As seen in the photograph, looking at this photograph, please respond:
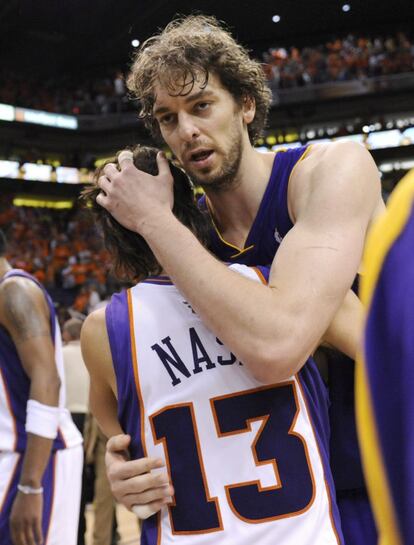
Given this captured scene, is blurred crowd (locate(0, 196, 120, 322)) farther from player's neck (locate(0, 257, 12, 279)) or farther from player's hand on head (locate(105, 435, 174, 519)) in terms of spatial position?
player's hand on head (locate(105, 435, 174, 519))

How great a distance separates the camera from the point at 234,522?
4.61 feet

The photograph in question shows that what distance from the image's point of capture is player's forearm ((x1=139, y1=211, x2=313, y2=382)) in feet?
4.14

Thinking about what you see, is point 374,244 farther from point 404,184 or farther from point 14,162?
point 14,162

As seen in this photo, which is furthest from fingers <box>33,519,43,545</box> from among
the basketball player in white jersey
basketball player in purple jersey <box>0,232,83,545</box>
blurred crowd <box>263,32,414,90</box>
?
blurred crowd <box>263,32,414,90</box>

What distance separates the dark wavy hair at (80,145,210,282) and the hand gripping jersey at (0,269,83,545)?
1.27 metres

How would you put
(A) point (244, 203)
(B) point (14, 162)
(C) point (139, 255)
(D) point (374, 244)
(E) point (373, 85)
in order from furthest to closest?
(B) point (14, 162), (E) point (373, 85), (A) point (244, 203), (C) point (139, 255), (D) point (374, 244)

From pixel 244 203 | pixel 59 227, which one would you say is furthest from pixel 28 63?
pixel 244 203

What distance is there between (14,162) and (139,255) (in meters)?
21.6

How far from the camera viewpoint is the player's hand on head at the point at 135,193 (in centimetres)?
151

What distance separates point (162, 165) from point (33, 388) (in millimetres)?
1403

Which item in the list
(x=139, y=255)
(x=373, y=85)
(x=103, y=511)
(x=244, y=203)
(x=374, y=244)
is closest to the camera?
Answer: (x=374, y=244)

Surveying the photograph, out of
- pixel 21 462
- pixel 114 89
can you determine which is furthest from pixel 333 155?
pixel 114 89

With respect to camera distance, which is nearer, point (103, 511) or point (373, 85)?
point (103, 511)

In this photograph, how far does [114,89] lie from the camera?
24.1 meters
